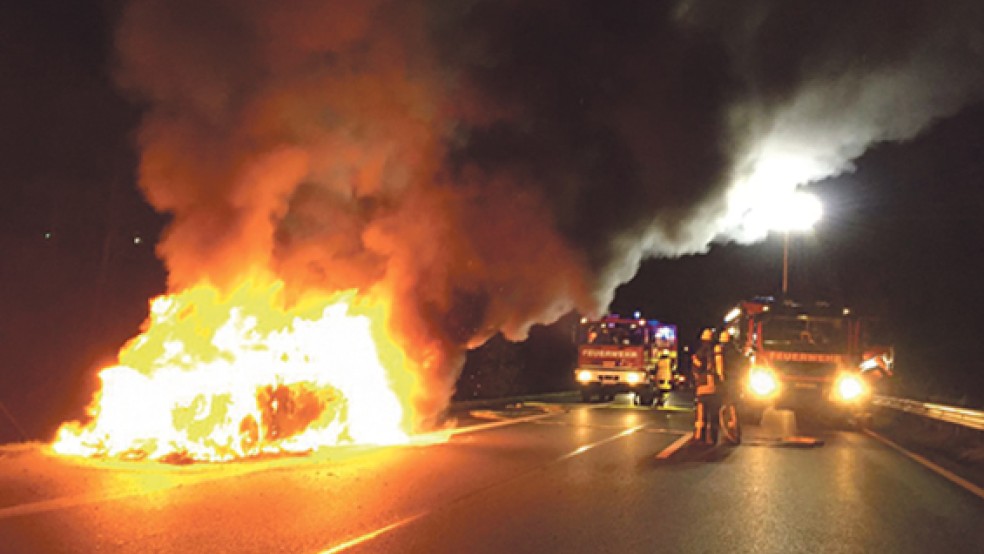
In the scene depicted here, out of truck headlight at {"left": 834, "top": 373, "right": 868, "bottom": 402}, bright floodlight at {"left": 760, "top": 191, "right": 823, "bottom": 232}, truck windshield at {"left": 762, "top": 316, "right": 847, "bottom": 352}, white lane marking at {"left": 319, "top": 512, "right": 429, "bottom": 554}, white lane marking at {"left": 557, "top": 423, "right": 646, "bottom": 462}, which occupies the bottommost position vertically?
white lane marking at {"left": 319, "top": 512, "right": 429, "bottom": 554}

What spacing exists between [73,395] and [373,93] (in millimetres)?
9438

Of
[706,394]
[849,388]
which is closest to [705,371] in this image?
[706,394]

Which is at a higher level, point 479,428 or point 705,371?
point 705,371

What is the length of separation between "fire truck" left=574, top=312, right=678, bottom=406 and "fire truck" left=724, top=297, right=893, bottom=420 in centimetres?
617

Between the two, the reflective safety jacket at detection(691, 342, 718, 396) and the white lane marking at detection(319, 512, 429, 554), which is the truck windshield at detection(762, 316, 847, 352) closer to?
the reflective safety jacket at detection(691, 342, 718, 396)

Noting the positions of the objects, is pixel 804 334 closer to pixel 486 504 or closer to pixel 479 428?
pixel 479 428

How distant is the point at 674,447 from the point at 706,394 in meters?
1.19

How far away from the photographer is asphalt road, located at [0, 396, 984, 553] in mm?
6953

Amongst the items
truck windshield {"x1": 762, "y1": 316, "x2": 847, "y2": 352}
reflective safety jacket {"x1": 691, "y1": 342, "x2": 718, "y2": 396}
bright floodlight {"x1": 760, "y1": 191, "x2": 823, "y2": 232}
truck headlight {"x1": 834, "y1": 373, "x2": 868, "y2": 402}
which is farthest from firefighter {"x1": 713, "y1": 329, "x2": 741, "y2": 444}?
bright floodlight {"x1": 760, "y1": 191, "x2": 823, "y2": 232}

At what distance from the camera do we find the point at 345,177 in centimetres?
1427

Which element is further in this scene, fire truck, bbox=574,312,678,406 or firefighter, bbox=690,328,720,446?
fire truck, bbox=574,312,678,406

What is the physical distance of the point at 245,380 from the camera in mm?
11703

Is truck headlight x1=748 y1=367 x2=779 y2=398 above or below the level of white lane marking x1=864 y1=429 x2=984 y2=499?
above

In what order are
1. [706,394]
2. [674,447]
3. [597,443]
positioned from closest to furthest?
1. [674,447]
2. [597,443]
3. [706,394]
